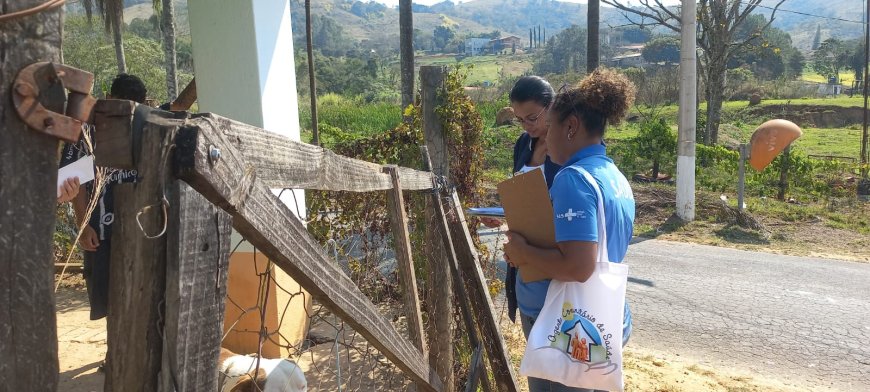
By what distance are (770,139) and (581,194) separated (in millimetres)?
8211

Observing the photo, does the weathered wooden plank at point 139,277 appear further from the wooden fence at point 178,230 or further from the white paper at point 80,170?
the white paper at point 80,170

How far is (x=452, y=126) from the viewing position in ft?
11.9

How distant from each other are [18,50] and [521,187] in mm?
1751

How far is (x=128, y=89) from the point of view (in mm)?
3203

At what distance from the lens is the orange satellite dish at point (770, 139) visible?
8.97m

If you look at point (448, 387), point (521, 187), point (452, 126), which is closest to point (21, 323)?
point (521, 187)

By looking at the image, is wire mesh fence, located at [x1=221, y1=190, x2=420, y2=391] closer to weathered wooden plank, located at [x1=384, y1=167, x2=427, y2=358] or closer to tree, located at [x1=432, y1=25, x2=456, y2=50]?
weathered wooden plank, located at [x1=384, y1=167, x2=427, y2=358]

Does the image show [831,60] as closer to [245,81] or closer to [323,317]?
[245,81]

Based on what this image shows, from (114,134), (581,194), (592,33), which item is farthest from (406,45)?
(114,134)

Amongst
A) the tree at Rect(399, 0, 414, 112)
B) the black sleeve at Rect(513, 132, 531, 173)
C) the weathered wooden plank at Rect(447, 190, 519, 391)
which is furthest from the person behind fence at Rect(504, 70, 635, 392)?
the tree at Rect(399, 0, 414, 112)

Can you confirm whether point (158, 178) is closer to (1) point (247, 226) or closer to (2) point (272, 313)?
(1) point (247, 226)

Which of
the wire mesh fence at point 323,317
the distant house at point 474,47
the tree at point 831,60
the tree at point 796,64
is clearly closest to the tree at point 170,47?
the wire mesh fence at point 323,317

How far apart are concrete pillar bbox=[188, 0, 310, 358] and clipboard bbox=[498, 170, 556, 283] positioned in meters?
1.78

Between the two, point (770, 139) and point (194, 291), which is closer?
point (194, 291)
